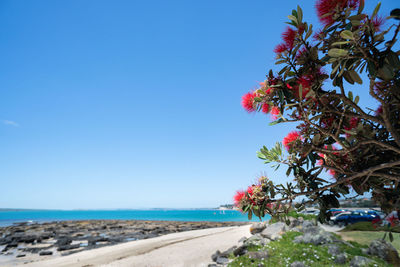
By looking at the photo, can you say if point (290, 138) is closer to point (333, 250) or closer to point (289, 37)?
point (289, 37)

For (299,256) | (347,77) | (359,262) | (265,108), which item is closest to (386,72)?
(347,77)

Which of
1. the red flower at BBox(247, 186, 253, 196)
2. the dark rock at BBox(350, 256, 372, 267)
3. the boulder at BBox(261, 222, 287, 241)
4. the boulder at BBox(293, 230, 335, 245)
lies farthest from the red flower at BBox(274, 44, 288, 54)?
the boulder at BBox(261, 222, 287, 241)

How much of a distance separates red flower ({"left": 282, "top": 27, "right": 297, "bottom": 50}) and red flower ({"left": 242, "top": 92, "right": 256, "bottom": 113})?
48 centimetres

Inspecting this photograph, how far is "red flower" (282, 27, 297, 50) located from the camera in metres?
1.68

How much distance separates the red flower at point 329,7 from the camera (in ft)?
4.91

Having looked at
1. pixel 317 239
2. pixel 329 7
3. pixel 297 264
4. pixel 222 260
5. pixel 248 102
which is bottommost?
pixel 222 260

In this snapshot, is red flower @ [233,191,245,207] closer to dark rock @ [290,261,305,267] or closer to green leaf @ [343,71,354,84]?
green leaf @ [343,71,354,84]

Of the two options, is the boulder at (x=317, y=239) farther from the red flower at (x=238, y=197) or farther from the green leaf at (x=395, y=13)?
the green leaf at (x=395, y=13)

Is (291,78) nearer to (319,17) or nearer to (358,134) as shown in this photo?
(319,17)

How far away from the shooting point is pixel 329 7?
155 centimetres

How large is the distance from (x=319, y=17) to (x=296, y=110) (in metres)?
0.71

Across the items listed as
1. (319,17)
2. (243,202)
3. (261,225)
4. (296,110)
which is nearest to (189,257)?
(261,225)

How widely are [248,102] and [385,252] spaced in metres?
6.63

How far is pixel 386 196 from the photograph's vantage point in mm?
2113
